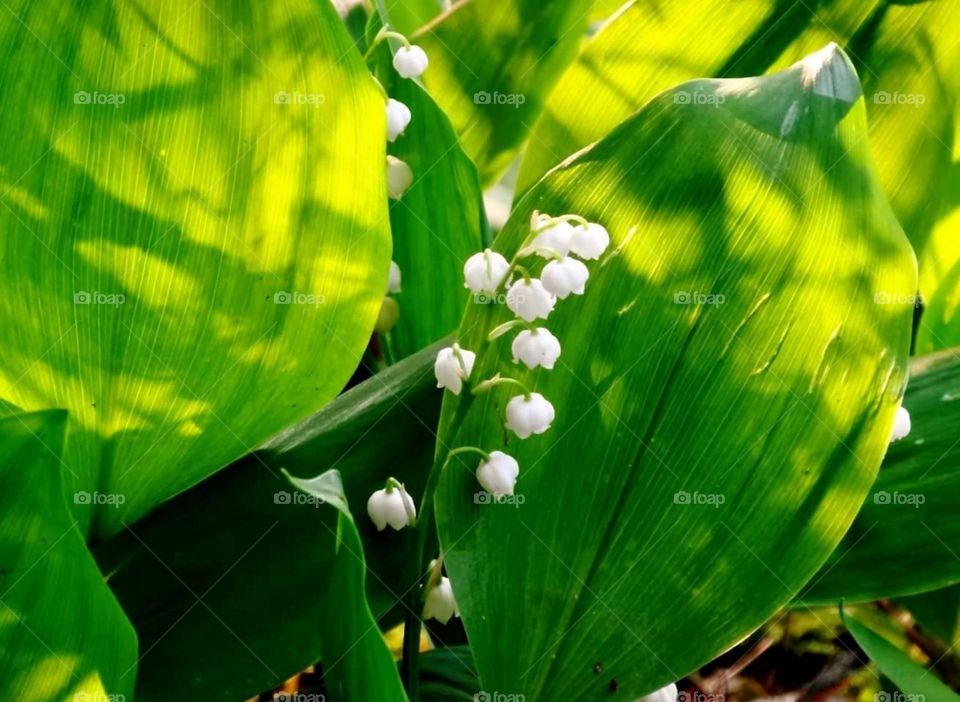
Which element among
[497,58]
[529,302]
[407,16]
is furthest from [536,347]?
[407,16]

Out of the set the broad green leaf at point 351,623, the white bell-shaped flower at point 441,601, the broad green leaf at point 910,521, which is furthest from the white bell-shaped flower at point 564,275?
the broad green leaf at point 910,521

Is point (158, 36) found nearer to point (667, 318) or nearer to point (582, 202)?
point (582, 202)

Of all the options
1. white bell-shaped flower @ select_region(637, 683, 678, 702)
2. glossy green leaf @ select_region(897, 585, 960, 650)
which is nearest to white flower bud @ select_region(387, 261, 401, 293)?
white bell-shaped flower @ select_region(637, 683, 678, 702)

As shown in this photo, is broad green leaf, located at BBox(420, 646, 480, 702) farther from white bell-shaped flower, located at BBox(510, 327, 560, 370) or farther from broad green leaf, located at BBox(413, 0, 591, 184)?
broad green leaf, located at BBox(413, 0, 591, 184)

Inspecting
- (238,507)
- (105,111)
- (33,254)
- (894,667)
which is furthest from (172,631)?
(894,667)

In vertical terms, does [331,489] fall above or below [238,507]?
above

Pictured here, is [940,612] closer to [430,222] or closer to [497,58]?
[430,222]
